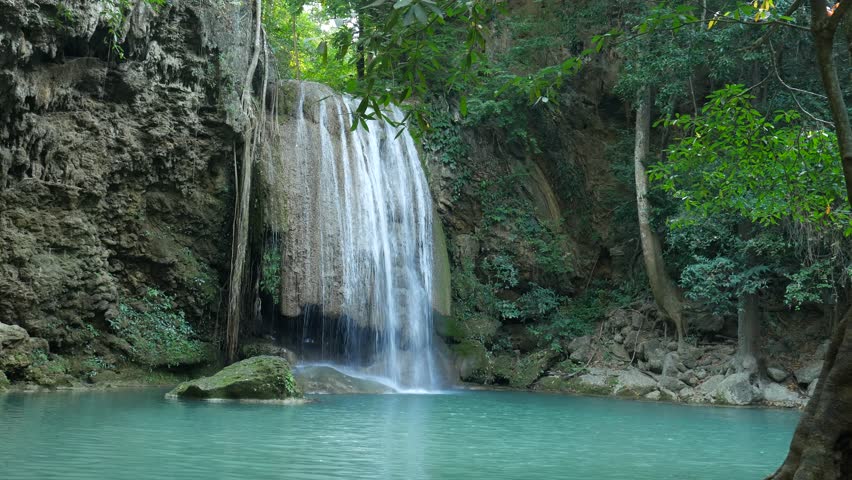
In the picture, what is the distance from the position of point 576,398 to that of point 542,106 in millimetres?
8621

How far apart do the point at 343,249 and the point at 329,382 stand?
10.4ft

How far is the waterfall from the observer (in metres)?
14.9

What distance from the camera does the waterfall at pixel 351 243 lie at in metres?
14.9

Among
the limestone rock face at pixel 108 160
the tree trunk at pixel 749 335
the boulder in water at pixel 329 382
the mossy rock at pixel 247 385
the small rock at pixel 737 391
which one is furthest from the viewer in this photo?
the tree trunk at pixel 749 335

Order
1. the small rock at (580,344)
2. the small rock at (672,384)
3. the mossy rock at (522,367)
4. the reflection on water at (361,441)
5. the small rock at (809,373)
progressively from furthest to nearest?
the small rock at (580,344)
the mossy rock at (522,367)
the small rock at (672,384)
the small rock at (809,373)
the reflection on water at (361,441)

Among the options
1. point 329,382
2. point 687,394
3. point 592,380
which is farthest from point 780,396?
point 329,382

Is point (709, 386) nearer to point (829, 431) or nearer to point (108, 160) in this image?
point (829, 431)

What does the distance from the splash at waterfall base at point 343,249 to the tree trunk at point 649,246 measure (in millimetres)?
4654

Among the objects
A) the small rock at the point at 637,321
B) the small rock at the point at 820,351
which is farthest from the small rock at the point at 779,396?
the small rock at the point at 637,321

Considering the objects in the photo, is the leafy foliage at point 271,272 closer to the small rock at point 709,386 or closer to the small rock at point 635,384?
the small rock at point 635,384

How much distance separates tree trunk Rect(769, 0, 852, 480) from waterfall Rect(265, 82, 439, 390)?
37.2 feet

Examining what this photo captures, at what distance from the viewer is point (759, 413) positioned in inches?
494

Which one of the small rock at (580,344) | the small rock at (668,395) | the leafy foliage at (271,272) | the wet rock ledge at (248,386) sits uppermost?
the leafy foliage at (271,272)

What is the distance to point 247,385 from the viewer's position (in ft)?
34.9
